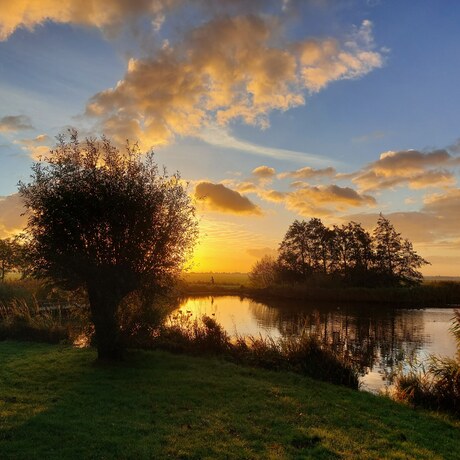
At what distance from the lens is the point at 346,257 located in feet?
316

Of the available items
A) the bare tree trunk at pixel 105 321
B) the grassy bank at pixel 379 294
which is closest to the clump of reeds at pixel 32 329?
the bare tree trunk at pixel 105 321

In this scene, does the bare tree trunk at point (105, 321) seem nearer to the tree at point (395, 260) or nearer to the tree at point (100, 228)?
the tree at point (100, 228)

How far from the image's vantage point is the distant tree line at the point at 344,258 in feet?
303

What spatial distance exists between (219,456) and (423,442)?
6.09m

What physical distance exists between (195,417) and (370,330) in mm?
34172

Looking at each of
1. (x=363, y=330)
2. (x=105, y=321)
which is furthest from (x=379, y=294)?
(x=105, y=321)

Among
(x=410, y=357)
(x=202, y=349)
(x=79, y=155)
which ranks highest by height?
(x=79, y=155)

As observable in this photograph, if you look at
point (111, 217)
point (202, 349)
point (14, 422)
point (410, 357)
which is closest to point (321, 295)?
point (410, 357)

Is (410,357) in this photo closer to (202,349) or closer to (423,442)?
(202,349)

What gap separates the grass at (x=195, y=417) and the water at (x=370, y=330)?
630 centimetres

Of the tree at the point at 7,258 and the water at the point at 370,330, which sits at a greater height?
the tree at the point at 7,258

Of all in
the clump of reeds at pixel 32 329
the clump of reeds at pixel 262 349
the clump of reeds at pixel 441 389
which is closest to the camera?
the clump of reeds at pixel 441 389

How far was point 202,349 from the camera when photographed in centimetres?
2319

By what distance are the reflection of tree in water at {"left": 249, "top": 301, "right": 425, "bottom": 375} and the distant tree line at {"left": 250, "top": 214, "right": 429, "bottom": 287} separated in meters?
29.0
